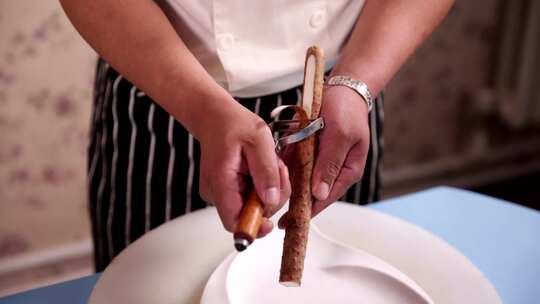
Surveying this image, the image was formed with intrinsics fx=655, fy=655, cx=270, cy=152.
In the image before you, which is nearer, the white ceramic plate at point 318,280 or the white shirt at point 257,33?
the white ceramic plate at point 318,280

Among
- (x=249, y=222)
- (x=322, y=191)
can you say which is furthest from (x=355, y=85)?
(x=249, y=222)

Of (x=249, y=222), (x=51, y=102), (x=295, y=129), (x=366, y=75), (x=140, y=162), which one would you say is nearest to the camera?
(x=249, y=222)

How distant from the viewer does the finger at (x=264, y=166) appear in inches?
19.2

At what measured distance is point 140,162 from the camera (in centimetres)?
86

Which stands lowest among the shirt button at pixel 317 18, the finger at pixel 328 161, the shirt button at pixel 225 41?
the finger at pixel 328 161

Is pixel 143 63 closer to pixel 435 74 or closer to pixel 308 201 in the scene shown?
pixel 308 201

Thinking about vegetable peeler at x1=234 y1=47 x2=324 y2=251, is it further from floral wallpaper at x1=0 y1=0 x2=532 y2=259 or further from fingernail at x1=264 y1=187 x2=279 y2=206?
floral wallpaper at x1=0 y1=0 x2=532 y2=259

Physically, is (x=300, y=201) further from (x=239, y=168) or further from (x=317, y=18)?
(x=317, y=18)

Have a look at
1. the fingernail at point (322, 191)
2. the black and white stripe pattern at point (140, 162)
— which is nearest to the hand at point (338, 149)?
the fingernail at point (322, 191)

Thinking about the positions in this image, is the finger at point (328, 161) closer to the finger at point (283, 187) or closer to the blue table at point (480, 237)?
the finger at point (283, 187)

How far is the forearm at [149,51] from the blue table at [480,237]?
21 cm

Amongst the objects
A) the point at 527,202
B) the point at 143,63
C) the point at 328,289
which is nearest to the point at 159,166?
the point at 143,63

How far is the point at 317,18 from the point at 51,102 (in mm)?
856

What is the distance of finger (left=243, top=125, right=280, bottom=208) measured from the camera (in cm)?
49
